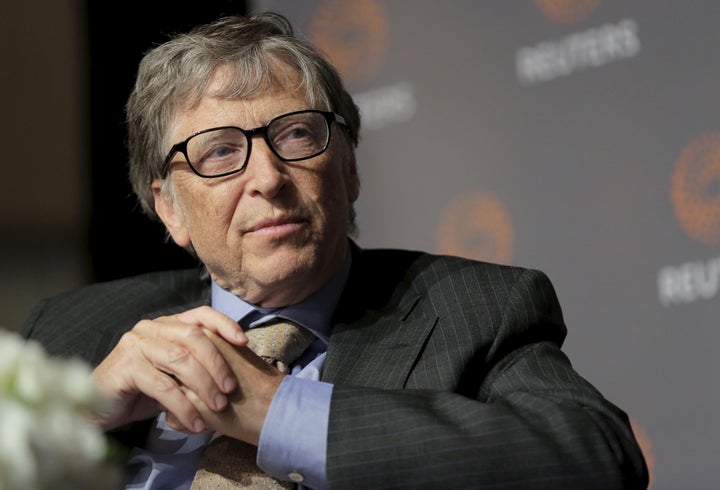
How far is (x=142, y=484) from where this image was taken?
1996 millimetres

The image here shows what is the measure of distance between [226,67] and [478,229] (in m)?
1.41

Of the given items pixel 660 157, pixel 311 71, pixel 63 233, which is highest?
pixel 311 71

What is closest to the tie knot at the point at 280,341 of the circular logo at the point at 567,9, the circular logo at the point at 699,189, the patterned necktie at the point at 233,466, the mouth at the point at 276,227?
the patterned necktie at the point at 233,466

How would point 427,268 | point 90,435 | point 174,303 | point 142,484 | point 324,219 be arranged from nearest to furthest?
1. point 90,435
2. point 142,484
3. point 324,219
4. point 427,268
5. point 174,303

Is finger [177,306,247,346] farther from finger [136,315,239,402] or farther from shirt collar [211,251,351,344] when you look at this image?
shirt collar [211,251,351,344]

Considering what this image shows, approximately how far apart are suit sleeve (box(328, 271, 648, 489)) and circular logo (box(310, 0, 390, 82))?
197 cm

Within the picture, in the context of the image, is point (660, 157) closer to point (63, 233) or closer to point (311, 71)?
point (311, 71)

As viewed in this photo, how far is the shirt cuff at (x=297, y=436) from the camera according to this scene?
1668 mm

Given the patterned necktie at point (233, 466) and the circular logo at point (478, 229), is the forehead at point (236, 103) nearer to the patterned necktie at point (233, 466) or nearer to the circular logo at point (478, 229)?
the patterned necktie at point (233, 466)

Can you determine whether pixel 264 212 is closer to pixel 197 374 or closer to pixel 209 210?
pixel 209 210

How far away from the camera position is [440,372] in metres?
1.99

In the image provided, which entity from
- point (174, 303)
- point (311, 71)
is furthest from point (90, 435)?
point (174, 303)

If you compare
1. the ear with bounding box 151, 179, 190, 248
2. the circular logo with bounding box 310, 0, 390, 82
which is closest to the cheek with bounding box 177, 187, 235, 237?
the ear with bounding box 151, 179, 190, 248

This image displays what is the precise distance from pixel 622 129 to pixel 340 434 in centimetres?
168
